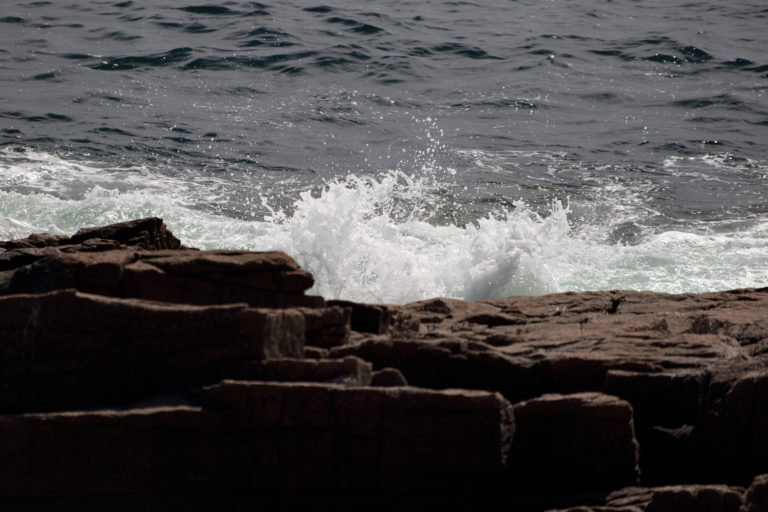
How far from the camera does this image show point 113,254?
16.2ft

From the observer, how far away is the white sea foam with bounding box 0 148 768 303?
9594mm

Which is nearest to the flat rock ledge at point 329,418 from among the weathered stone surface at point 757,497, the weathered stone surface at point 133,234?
the weathered stone surface at point 757,497

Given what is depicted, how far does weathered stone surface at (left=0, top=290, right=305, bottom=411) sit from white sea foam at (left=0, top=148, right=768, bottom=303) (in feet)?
16.9

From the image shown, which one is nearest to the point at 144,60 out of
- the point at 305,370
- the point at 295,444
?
the point at 305,370

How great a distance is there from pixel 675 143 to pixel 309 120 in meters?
5.75

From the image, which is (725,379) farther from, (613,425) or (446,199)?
(446,199)

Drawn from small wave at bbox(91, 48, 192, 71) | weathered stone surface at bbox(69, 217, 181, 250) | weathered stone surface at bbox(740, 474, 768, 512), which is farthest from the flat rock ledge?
small wave at bbox(91, 48, 192, 71)

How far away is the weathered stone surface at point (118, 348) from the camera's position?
13.3 ft

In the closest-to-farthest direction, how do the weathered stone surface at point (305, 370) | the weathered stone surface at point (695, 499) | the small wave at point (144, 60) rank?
the weathered stone surface at point (695, 499) → the weathered stone surface at point (305, 370) → the small wave at point (144, 60)

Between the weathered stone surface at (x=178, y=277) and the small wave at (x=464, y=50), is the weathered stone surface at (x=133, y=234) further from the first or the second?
the small wave at (x=464, y=50)

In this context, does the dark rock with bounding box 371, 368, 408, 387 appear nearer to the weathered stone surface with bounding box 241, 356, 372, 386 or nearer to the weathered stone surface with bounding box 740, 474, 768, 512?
the weathered stone surface with bounding box 241, 356, 372, 386

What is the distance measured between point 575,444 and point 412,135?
441 inches

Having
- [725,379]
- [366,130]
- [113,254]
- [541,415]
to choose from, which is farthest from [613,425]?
[366,130]

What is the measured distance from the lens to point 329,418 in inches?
151
